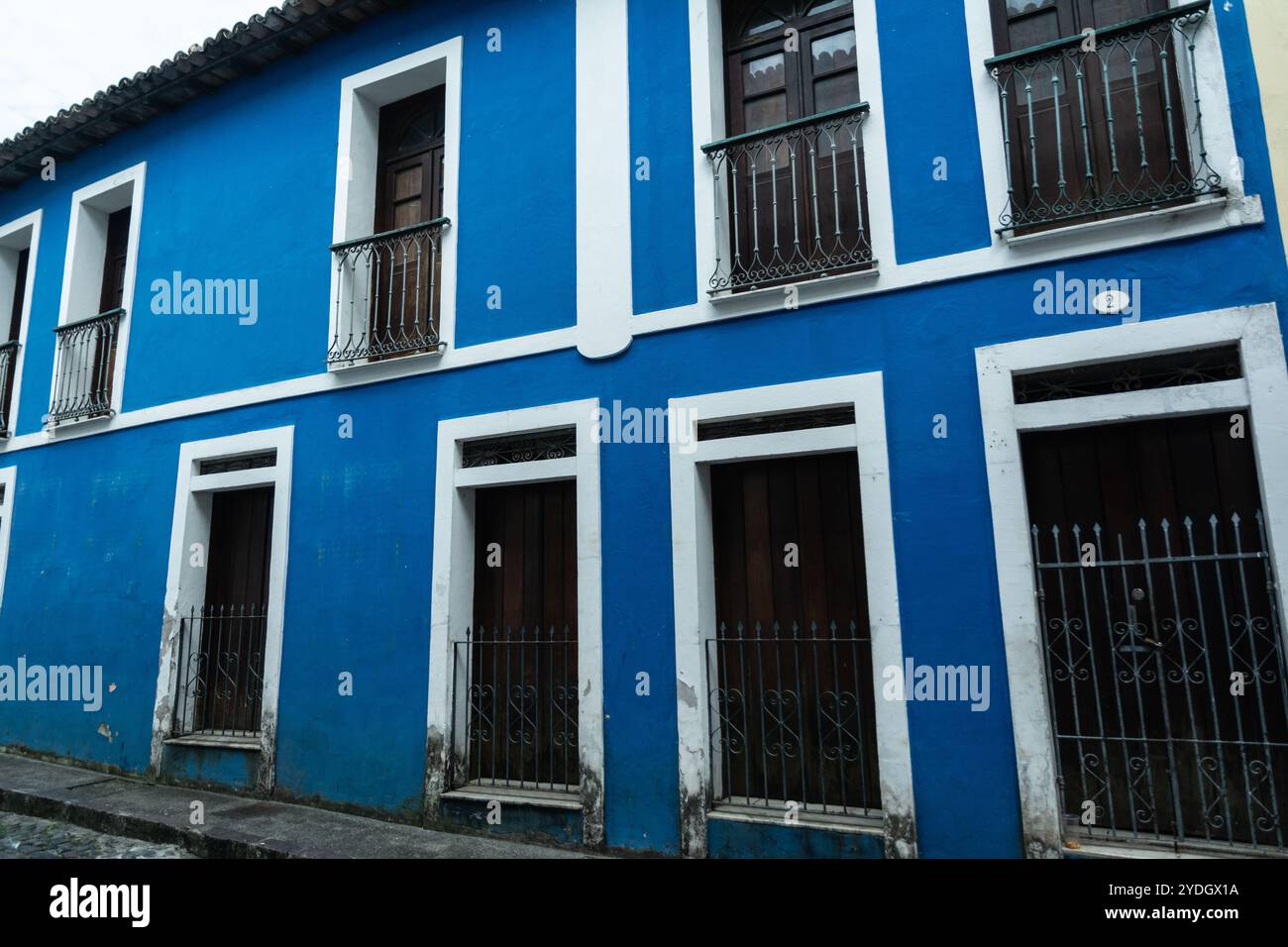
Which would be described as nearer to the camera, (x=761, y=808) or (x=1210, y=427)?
(x=1210, y=427)

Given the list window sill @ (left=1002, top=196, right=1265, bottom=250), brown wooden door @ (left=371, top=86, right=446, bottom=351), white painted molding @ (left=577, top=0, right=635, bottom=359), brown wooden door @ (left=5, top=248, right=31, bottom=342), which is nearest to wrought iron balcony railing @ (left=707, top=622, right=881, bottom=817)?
white painted molding @ (left=577, top=0, right=635, bottom=359)

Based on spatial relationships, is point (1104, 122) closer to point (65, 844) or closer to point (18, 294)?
point (65, 844)

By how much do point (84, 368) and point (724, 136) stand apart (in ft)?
24.5

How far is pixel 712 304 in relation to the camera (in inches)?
210

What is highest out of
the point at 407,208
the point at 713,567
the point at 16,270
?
the point at 16,270

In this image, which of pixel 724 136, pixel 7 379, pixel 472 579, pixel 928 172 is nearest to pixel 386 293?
pixel 472 579

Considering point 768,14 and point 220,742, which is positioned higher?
point 768,14

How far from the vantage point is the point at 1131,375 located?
14.7ft

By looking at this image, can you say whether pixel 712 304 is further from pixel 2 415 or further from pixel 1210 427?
pixel 2 415

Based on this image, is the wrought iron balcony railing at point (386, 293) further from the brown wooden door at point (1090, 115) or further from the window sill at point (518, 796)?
the brown wooden door at point (1090, 115)

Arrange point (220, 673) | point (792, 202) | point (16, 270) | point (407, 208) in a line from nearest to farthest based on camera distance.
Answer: point (792, 202) → point (407, 208) → point (220, 673) → point (16, 270)

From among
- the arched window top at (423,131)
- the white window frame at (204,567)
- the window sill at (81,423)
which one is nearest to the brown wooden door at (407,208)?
the arched window top at (423,131)
